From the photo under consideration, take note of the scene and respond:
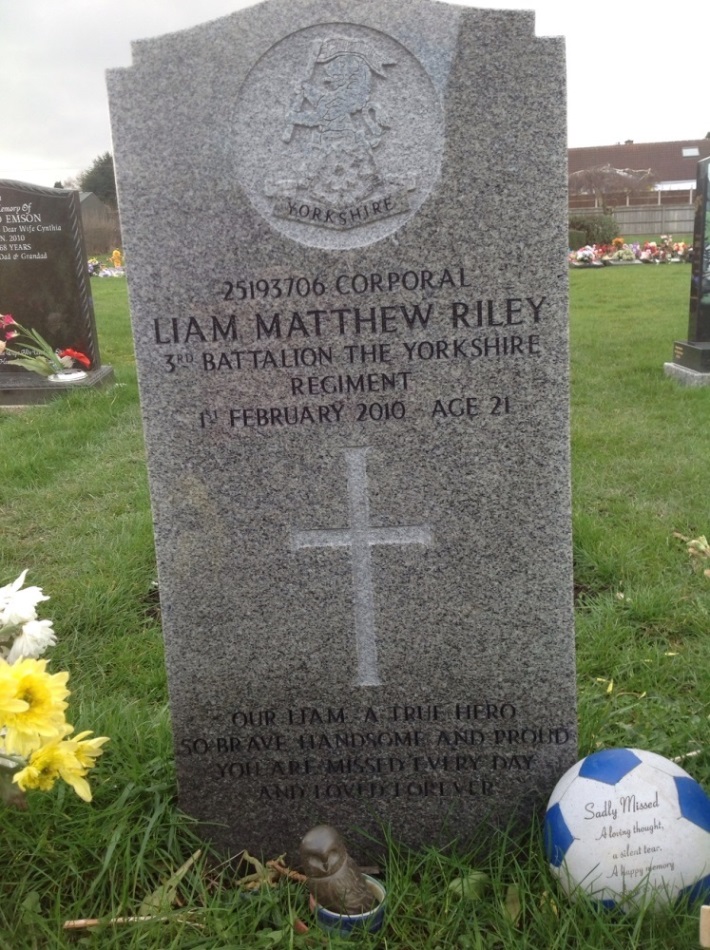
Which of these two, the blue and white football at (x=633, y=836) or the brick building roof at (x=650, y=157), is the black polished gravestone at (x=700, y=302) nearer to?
the blue and white football at (x=633, y=836)

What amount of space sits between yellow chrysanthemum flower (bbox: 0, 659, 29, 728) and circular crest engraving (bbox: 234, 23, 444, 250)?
3.69 ft

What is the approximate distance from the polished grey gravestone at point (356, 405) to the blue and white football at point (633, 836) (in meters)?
0.27

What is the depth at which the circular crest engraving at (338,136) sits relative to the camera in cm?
201

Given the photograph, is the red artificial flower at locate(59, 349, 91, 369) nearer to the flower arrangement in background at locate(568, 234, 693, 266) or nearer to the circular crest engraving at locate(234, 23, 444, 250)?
the circular crest engraving at locate(234, 23, 444, 250)

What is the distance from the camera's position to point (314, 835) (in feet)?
6.88

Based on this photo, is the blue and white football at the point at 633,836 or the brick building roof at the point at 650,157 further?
the brick building roof at the point at 650,157

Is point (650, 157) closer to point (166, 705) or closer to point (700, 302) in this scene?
point (700, 302)

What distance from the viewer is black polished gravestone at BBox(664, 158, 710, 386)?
722 centimetres

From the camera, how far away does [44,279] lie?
7.87 metres

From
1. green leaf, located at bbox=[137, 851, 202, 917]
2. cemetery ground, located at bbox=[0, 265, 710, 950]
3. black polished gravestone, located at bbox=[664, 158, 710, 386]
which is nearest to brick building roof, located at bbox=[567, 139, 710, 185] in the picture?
Answer: black polished gravestone, located at bbox=[664, 158, 710, 386]

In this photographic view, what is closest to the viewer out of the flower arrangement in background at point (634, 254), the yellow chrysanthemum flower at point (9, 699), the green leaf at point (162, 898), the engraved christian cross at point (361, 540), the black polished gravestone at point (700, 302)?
the yellow chrysanthemum flower at point (9, 699)

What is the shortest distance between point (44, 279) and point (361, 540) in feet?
21.4

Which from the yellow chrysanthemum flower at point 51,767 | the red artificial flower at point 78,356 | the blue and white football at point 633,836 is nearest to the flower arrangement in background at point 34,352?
the red artificial flower at point 78,356

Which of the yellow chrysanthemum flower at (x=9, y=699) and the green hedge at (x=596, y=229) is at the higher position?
the green hedge at (x=596, y=229)
